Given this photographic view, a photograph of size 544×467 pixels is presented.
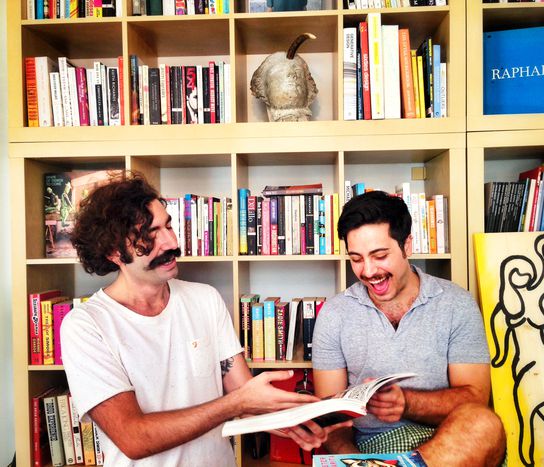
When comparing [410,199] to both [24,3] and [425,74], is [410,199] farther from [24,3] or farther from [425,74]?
[24,3]

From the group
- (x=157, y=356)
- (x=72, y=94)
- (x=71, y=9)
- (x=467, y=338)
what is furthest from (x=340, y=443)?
(x=71, y=9)

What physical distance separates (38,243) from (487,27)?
2.06 m

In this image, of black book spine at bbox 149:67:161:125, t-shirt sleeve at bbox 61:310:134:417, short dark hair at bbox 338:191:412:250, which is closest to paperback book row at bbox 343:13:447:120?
short dark hair at bbox 338:191:412:250

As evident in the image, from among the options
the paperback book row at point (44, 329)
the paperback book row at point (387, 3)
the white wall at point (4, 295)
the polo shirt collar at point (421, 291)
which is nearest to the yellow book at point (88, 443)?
the paperback book row at point (44, 329)

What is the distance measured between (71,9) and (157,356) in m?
1.42

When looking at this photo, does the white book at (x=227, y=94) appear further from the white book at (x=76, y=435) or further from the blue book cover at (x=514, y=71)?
the white book at (x=76, y=435)

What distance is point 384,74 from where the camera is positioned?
1.86 m

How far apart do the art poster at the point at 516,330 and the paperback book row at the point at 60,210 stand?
160cm

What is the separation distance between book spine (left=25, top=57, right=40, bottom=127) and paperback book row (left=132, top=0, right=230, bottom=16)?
458 millimetres

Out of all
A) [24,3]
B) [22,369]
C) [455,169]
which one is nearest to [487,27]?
[455,169]

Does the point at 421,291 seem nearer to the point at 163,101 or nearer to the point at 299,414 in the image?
the point at 299,414

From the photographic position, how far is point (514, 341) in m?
1.76

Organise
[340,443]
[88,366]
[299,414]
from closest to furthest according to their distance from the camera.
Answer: [299,414] < [88,366] < [340,443]

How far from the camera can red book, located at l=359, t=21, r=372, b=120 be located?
1.85m
